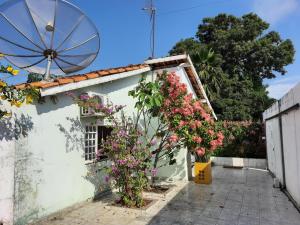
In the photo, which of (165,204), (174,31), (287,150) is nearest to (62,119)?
(165,204)

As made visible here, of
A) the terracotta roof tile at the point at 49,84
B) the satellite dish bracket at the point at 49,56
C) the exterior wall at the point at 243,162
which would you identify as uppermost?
the satellite dish bracket at the point at 49,56

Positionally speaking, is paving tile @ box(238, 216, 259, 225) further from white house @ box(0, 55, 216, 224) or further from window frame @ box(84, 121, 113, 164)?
window frame @ box(84, 121, 113, 164)

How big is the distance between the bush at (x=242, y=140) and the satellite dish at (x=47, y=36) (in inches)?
518

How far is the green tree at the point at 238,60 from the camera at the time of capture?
33.6 metres

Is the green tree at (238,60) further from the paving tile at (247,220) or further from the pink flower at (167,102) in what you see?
the paving tile at (247,220)

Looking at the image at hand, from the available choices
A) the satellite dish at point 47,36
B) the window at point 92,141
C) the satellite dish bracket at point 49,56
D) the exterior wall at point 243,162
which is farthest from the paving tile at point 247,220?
the exterior wall at point 243,162

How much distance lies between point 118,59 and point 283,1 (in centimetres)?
1104

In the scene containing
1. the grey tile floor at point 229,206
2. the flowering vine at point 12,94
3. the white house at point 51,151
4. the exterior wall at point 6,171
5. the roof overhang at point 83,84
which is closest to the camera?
the flowering vine at point 12,94

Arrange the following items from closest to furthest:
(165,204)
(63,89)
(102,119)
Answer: (63,89), (165,204), (102,119)

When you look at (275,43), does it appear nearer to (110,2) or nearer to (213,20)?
(213,20)

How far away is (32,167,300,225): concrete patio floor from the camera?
7801 mm

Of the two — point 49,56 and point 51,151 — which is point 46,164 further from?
point 49,56

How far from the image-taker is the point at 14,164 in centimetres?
685

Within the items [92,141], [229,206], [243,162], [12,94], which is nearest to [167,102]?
[92,141]
